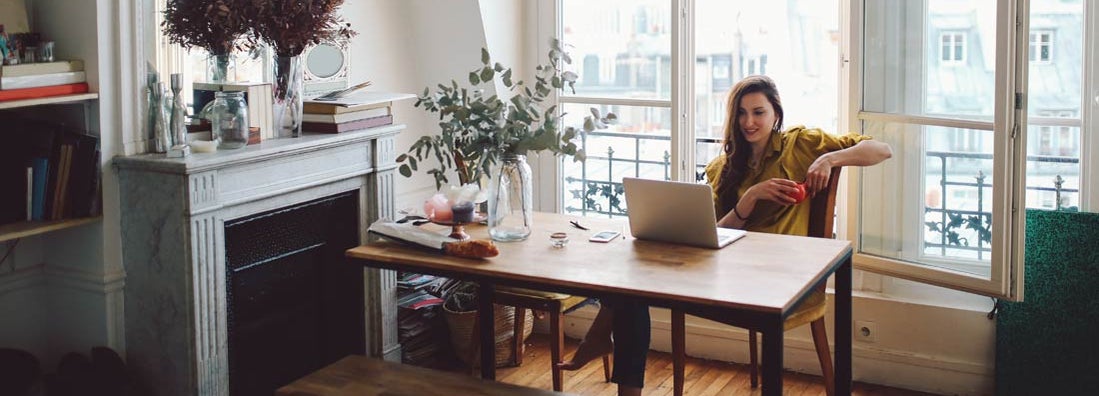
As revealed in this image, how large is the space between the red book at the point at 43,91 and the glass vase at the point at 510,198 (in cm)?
122

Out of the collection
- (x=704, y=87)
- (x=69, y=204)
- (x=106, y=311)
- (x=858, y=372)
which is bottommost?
(x=858, y=372)

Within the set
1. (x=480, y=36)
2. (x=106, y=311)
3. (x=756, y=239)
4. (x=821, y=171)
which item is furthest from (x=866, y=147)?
(x=106, y=311)

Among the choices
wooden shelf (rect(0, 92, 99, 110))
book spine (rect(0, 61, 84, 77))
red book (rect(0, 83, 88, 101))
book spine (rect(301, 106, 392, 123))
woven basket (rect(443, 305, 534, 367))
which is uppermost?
book spine (rect(0, 61, 84, 77))

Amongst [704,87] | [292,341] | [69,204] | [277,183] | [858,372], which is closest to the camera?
[69,204]

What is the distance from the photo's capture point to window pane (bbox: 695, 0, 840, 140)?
4.60 m

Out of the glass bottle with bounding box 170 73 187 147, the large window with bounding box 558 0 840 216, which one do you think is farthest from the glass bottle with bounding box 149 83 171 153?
the large window with bounding box 558 0 840 216

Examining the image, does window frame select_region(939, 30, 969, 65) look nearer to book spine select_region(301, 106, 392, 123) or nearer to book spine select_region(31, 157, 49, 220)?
book spine select_region(301, 106, 392, 123)

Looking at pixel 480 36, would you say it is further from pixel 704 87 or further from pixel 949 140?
pixel 949 140

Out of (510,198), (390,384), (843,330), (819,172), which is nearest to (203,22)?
(510,198)

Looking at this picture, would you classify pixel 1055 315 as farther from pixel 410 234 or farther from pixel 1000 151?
pixel 410 234

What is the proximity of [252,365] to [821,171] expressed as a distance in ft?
6.59

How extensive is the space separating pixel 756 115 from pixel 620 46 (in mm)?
969

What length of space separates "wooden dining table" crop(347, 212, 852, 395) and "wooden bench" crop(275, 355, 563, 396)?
1.00 feet

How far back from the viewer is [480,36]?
15.6ft
